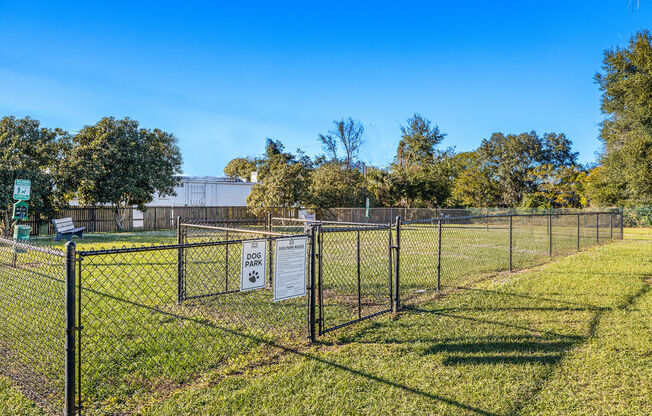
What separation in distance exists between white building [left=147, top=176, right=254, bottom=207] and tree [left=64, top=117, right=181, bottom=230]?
10.9 m

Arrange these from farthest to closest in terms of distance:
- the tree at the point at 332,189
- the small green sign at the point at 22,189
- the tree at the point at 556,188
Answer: the tree at the point at 556,188 → the tree at the point at 332,189 → the small green sign at the point at 22,189

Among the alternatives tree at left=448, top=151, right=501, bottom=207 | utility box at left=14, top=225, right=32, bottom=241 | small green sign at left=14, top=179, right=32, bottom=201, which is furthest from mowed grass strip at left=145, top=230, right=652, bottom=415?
tree at left=448, top=151, right=501, bottom=207

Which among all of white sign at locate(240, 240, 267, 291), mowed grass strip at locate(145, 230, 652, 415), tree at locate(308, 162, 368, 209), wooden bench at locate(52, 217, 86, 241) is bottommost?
mowed grass strip at locate(145, 230, 652, 415)

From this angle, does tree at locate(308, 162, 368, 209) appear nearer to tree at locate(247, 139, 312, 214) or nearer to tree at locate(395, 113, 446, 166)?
tree at locate(247, 139, 312, 214)

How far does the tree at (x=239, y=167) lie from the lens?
183 ft

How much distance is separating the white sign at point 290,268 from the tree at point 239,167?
2017 inches

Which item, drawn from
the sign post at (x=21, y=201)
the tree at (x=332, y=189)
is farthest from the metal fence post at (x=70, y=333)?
the tree at (x=332, y=189)

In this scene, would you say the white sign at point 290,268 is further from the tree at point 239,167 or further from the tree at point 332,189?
the tree at point 239,167

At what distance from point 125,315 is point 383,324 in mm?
3370

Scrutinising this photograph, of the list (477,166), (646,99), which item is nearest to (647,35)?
(646,99)

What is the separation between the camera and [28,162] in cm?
1703

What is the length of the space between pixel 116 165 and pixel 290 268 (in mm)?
20484

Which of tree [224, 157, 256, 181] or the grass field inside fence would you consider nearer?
the grass field inside fence

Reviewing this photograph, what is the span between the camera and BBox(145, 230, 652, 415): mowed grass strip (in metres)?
3.13
